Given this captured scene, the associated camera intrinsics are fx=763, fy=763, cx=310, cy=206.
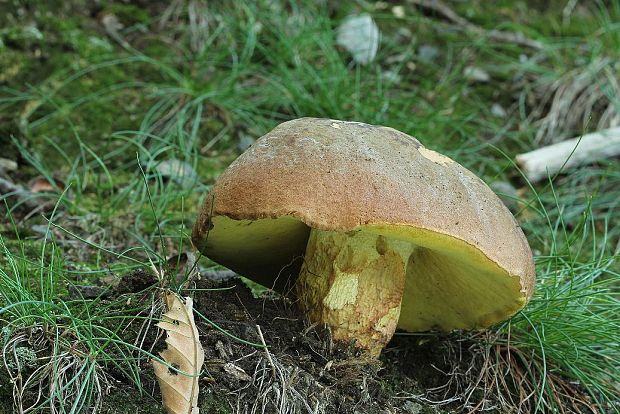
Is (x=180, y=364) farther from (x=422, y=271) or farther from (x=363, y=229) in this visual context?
(x=422, y=271)

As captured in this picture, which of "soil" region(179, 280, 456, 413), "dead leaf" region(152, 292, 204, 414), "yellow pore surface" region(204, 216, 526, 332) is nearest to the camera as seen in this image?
"dead leaf" region(152, 292, 204, 414)

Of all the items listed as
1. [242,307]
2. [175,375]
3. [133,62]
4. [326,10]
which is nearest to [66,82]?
[133,62]

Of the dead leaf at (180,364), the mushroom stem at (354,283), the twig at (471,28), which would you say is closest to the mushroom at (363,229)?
the mushroom stem at (354,283)

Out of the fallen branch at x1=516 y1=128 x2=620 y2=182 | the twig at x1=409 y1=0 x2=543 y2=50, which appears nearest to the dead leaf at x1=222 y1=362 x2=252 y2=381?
the fallen branch at x1=516 y1=128 x2=620 y2=182

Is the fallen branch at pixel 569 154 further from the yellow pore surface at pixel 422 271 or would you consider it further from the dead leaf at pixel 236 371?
the dead leaf at pixel 236 371

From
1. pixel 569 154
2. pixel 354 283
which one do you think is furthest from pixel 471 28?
pixel 354 283

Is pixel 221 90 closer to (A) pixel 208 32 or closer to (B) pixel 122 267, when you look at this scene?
(A) pixel 208 32

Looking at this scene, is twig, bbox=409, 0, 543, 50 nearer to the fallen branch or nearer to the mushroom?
the fallen branch
